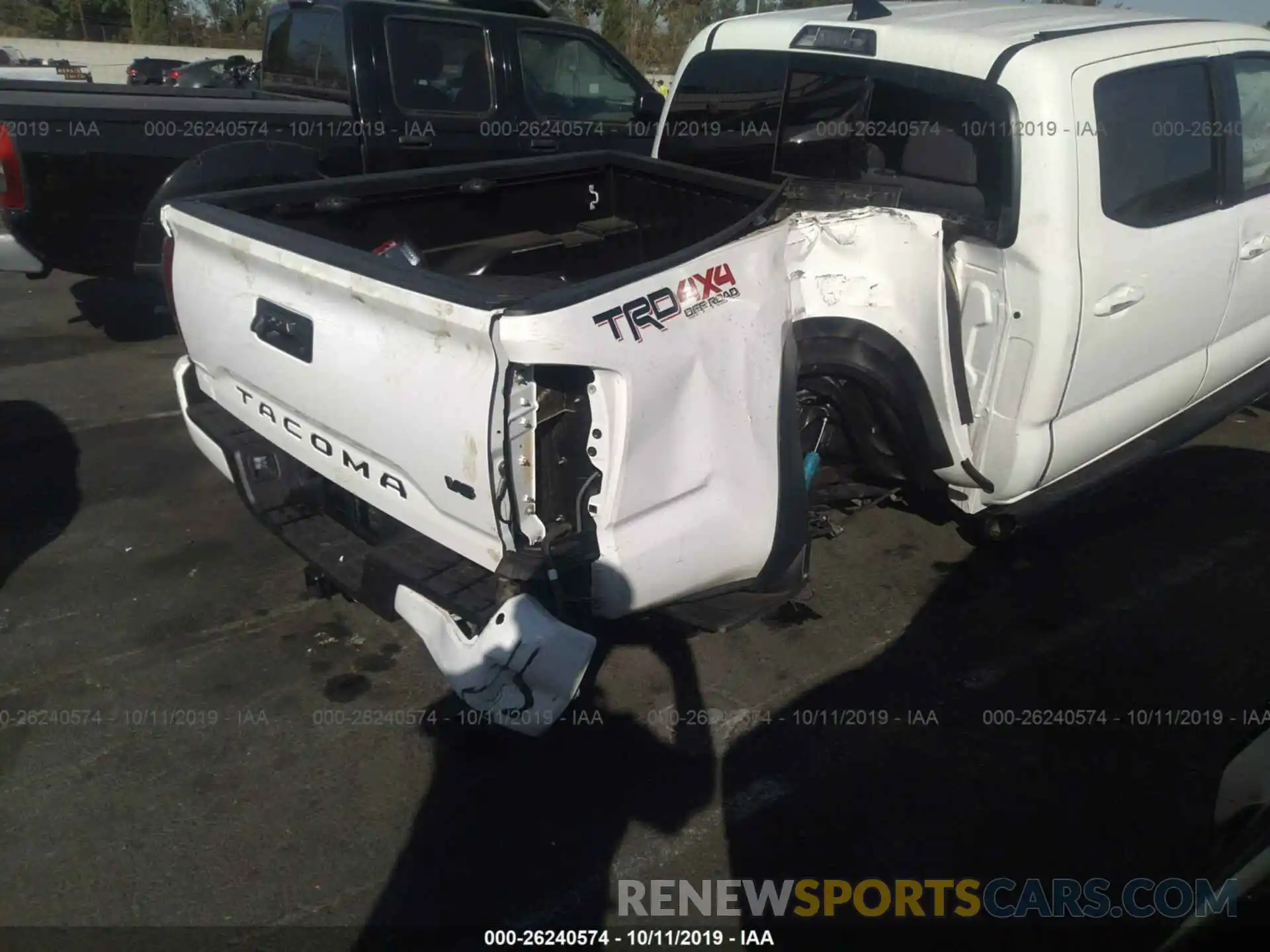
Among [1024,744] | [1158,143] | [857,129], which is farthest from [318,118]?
[1024,744]

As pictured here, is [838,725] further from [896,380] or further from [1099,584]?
[1099,584]

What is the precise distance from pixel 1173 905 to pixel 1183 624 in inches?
58.5

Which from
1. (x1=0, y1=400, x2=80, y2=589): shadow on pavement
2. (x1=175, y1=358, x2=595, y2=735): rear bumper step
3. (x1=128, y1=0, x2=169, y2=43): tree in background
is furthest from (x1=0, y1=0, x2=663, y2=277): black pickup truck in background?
(x1=128, y1=0, x2=169, y2=43): tree in background

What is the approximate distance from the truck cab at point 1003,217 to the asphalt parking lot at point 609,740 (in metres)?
0.57

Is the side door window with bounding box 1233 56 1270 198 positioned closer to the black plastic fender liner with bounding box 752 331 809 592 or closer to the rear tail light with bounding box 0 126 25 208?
the black plastic fender liner with bounding box 752 331 809 592

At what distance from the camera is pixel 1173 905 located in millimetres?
2521

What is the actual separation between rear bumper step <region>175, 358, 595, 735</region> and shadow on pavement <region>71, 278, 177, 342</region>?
400cm

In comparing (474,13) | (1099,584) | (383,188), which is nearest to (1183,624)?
(1099,584)

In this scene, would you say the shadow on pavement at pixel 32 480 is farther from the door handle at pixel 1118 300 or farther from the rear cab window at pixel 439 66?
the door handle at pixel 1118 300

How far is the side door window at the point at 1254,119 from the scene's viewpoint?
4000mm

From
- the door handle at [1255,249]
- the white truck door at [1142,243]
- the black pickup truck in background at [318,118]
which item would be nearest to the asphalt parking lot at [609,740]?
the white truck door at [1142,243]

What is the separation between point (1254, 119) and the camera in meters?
4.11

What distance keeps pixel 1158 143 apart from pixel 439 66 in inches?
178

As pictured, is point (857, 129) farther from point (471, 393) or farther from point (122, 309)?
point (122, 309)
